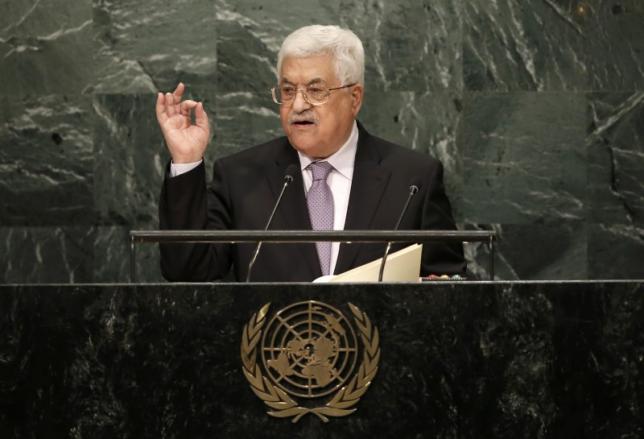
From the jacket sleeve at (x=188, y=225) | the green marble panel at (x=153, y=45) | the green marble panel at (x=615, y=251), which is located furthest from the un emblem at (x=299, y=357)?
the green marble panel at (x=615, y=251)

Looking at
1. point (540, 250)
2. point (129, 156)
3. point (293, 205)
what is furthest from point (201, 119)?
point (540, 250)

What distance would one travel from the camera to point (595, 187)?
5.62m

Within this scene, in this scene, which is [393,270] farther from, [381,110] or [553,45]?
[553,45]

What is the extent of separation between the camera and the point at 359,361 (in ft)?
9.57

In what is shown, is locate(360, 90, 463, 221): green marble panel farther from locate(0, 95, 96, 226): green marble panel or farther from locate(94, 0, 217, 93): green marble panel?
locate(0, 95, 96, 226): green marble panel


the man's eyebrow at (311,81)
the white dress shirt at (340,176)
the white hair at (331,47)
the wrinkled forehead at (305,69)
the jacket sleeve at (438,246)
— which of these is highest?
the white hair at (331,47)

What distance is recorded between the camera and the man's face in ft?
14.5

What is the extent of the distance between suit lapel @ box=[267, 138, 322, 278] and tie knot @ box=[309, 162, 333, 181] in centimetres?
5

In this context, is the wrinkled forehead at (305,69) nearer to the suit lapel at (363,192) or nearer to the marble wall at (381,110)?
the suit lapel at (363,192)

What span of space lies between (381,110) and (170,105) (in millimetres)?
1686

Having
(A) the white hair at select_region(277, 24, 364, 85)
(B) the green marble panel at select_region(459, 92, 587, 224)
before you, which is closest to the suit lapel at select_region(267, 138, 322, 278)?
(A) the white hair at select_region(277, 24, 364, 85)

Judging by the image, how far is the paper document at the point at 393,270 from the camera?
3.32m

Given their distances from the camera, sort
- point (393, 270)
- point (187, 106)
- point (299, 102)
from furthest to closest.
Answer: point (299, 102) → point (187, 106) → point (393, 270)

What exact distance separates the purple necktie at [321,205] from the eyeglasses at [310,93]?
0.21 m
